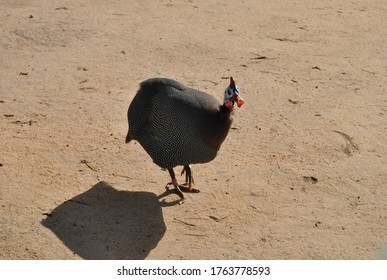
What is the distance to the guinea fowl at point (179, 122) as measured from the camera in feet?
16.4

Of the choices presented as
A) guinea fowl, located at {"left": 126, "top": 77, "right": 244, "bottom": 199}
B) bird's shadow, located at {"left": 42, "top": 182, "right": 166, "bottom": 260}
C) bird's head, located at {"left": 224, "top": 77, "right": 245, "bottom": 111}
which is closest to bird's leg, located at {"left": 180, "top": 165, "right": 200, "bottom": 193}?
guinea fowl, located at {"left": 126, "top": 77, "right": 244, "bottom": 199}

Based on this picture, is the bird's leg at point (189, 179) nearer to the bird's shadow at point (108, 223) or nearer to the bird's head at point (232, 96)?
the bird's shadow at point (108, 223)

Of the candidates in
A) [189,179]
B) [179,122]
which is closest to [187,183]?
[189,179]

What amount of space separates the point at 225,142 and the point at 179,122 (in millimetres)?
948

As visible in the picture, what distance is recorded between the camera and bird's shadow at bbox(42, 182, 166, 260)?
464 centimetres

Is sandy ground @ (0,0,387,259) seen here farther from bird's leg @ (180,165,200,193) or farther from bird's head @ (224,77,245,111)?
bird's head @ (224,77,245,111)

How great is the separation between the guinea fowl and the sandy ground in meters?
0.33

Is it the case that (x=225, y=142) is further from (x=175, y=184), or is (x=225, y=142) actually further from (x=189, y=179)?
(x=175, y=184)

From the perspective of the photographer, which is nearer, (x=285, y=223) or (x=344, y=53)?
(x=285, y=223)

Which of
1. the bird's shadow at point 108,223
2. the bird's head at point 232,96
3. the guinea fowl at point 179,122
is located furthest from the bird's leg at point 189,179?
the bird's head at point 232,96
